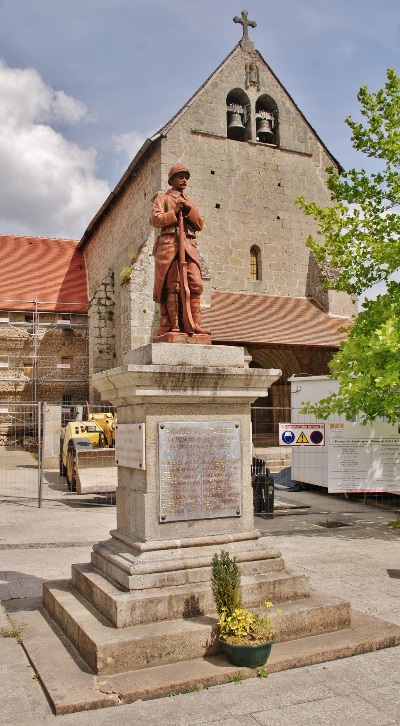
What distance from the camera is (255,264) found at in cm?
2388

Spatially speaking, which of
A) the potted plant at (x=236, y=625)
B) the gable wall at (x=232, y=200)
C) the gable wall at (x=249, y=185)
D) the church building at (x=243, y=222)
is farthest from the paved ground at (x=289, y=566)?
the gable wall at (x=249, y=185)

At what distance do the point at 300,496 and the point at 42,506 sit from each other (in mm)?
5534

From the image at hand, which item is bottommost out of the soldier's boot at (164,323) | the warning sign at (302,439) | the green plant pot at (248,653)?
the green plant pot at (248,653)

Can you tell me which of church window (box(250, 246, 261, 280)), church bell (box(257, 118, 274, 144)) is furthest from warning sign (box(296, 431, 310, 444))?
church bell (box(257, 118, 274, 144))

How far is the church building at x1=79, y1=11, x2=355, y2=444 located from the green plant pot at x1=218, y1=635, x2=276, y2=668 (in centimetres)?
1618

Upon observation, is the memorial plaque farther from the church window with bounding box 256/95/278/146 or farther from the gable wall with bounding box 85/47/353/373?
the church window with bounding box 256/95/278/146

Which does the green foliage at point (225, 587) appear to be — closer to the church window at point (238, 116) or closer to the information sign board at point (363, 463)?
the information sign board at point (363, 463)

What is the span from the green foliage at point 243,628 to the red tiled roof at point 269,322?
48.2 feet

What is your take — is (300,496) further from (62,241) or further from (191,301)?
(62,241)

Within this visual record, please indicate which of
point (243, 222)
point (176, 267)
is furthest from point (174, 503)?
point (243, 222)

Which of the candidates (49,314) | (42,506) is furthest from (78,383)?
(42,506)

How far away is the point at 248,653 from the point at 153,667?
25.6 inches

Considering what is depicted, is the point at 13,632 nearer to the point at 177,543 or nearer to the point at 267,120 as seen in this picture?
the point at 177,543

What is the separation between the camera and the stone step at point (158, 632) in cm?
425
